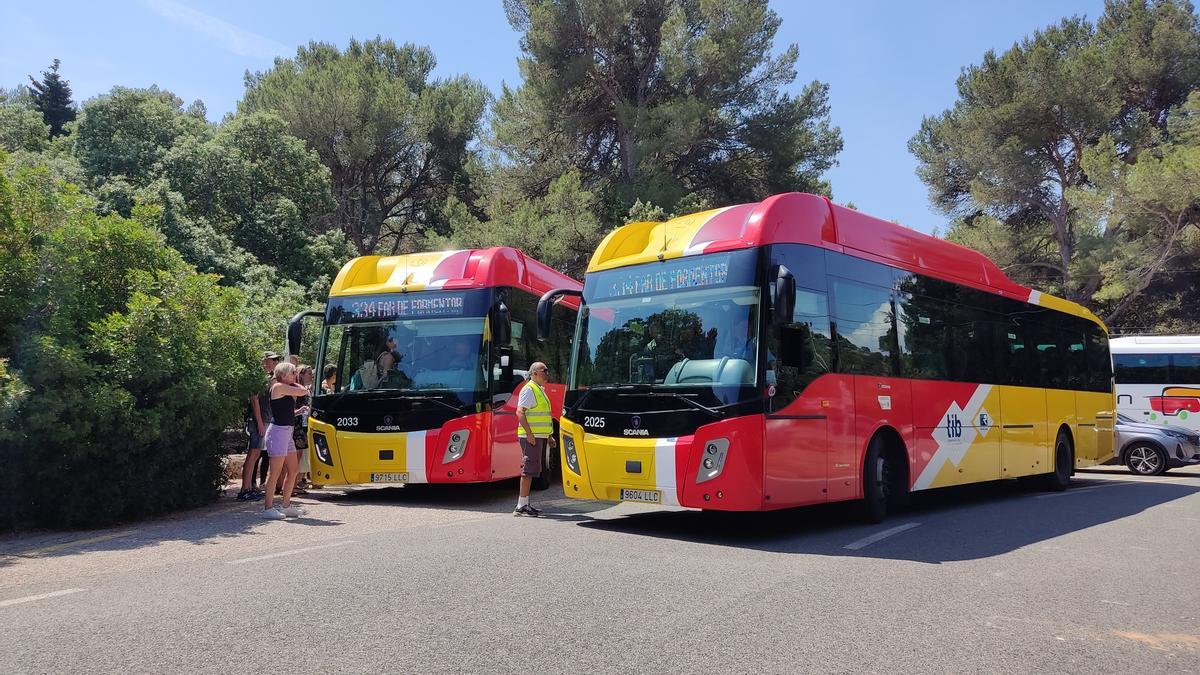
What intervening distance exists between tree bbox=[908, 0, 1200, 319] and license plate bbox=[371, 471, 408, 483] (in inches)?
1076

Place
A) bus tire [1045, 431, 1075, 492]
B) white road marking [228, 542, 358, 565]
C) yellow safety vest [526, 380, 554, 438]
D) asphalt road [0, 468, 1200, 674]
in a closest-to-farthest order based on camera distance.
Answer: asphalt road [0, 468, 1200, 674] < white road marking [228, 542, 358, 565] < yellow safety vest [526, 380, 554, 438] < bus tire [1045, 431, 1075, 492]

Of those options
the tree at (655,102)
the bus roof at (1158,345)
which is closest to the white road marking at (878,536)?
the bus roof at (1158,345)

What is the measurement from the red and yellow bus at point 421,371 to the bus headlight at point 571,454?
222cm

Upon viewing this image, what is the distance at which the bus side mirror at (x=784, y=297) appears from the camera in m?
7.91

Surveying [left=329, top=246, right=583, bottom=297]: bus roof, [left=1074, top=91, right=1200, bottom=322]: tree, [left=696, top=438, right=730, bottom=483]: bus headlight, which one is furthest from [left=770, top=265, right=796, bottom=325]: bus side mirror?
[left=1074, top=91, right=1200, bottom=322]: tree

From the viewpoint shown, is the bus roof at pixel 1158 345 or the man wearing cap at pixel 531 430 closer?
the man wearing cap at pixel 531 430

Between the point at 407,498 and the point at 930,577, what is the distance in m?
7.88

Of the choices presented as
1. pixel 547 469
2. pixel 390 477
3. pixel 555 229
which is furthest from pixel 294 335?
pixel 555 229

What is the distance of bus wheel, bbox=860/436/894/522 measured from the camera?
31.6 feet

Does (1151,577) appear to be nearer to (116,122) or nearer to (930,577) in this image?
(930,577)

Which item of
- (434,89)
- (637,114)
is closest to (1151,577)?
(637,114)

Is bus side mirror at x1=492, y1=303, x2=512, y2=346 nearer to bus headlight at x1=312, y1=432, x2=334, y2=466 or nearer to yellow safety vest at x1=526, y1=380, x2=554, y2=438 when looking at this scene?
yellow safety vest at x1=526, y1=380, x2=554, y2=438

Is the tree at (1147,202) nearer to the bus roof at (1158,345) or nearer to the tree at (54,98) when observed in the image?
the bus roof at (1158,345)

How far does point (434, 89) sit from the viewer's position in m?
36.9
